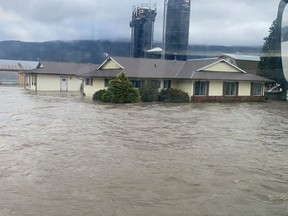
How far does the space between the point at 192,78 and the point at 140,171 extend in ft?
71.4

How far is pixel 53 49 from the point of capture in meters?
16.3

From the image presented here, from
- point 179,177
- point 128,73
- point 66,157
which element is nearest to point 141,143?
point 66,157

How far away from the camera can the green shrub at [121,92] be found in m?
26.0

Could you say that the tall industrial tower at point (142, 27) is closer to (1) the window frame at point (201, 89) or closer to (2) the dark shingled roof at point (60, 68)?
(1) the window frame at point (201, 89)

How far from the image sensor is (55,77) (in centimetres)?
3994

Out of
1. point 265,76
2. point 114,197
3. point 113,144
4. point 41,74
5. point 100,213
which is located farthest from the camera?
point 41,74

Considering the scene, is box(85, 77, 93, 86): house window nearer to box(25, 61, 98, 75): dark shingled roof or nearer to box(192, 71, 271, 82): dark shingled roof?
box(25, 61, 98, 75): dark shingled roof

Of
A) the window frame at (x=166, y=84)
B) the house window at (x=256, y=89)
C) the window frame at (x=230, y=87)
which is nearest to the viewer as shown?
the window frame at (x=230, y=87)

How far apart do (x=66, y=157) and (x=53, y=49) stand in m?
9.05

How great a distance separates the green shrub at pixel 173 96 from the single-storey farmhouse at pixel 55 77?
1346 centimetres

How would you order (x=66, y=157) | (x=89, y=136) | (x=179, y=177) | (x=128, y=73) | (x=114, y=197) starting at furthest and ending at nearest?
(x=128, y=73) < (x=89, y=136) < (x=66, y=157) < (x=179, y=177) < (x=114, y=197)

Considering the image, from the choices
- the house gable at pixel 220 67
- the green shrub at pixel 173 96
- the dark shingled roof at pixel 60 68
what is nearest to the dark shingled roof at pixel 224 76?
the house gable at pixel 220 67

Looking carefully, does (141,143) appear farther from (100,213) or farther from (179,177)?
(100,213)

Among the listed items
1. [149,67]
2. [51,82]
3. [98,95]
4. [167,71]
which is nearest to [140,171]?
[98,95]
